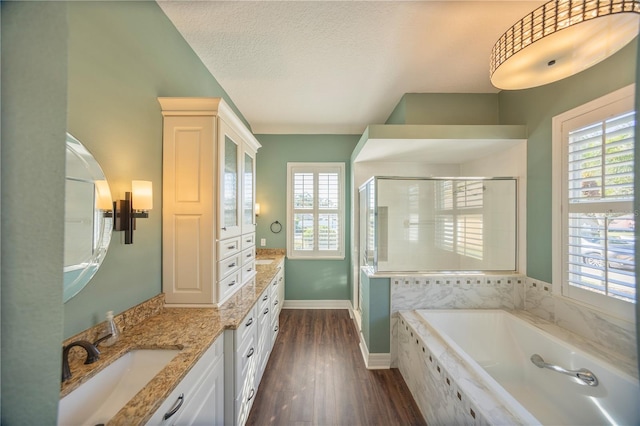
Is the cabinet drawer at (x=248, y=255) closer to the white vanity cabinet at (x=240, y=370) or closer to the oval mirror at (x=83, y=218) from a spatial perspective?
the white vanity cabinet at (x=240, y=370)

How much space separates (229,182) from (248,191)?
50 cm

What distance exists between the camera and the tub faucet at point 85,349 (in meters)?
0.85

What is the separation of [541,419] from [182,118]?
3.17m

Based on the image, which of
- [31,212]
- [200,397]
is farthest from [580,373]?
[31,212]

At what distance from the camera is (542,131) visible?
6.78ft

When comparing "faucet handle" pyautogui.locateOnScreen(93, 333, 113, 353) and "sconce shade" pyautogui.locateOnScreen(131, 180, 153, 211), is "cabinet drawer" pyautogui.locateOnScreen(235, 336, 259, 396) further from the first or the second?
"sconce shade" pyautogui.locateOnScreen(131, 180, 153, 211)

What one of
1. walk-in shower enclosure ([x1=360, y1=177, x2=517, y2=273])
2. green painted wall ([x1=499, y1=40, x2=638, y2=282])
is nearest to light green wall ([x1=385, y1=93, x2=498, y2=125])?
green painted wall ([x1=499, y1=40, x2=638, y2=282])

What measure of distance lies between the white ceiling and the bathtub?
2327 mm

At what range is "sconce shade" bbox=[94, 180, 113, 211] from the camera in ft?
3.69

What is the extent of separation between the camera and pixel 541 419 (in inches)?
58.9

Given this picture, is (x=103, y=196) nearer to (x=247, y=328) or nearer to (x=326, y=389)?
(x=247, y=328)

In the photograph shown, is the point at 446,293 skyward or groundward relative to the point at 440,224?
groundward

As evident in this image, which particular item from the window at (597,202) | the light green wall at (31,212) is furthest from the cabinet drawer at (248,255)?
the window at (597,202)

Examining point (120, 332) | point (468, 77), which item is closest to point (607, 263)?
point (468, 77)
